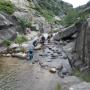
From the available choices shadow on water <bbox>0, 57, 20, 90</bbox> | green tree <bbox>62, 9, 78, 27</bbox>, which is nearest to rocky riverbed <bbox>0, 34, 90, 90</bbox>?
shadow on water <bbox>0, 57, 20, 90</bbox>

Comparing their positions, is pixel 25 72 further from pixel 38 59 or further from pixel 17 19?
pixel 17 19

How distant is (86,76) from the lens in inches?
968

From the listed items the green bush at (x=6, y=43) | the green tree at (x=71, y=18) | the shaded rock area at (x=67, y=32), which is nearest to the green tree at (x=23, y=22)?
the green tree at (x=71, y=18)

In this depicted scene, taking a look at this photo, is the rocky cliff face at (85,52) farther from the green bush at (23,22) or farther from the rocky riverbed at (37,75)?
the green bush at (23,22)

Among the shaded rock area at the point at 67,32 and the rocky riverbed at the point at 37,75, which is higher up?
the shaded rock area at the point at 67,32

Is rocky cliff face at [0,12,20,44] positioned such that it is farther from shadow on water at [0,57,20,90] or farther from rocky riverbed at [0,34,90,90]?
rocky riverbed at [0,34,90,90]

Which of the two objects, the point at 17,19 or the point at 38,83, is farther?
the point at 17,19

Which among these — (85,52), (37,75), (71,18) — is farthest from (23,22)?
(85,52)

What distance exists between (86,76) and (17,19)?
1531 inches

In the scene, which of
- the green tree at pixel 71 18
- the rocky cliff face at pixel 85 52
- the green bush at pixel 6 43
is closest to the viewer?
the rocky cliff face at pixel 85 52

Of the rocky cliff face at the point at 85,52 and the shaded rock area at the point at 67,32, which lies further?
the shaded rock area at the point at 67,32

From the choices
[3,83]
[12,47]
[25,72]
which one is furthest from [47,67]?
[12,47]

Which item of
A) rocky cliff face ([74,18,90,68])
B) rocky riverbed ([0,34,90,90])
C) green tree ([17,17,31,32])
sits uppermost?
green tree ([17,17,31,32])

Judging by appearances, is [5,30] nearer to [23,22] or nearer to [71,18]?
[23,22]
